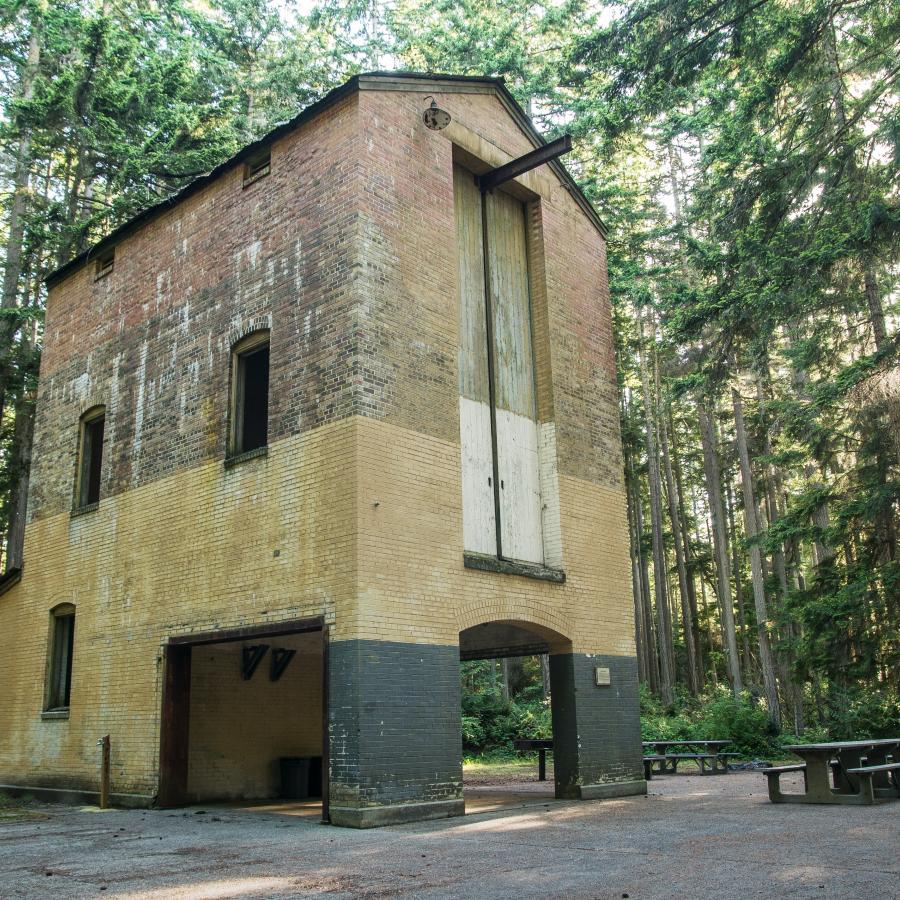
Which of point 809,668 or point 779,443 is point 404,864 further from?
point 779,443

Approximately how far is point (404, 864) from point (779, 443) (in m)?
18.7

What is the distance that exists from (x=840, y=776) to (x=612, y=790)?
2953 millimetres

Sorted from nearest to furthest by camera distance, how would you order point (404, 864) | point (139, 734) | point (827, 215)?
point (404, 864)
point (139, 734)
point (827, 215)

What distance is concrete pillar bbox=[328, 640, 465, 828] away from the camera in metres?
9.59

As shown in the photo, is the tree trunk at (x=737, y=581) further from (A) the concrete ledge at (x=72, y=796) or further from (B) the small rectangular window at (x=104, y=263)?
(A) the concrete ledge at (x=72, y=796)

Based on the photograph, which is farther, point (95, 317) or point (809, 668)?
point (809, 668)

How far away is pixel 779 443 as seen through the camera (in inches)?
912

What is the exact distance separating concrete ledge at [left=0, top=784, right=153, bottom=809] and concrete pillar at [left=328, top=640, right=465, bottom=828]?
12.9ft

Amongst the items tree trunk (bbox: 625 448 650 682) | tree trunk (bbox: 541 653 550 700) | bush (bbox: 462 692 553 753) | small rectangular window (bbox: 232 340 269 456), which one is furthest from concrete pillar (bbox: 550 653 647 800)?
tree trunk (bbox: 625 448 650 682)

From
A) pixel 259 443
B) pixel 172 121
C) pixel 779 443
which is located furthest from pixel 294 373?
pixel 779 443

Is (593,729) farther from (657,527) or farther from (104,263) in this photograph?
(657,527)

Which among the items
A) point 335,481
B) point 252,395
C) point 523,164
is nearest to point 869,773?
point 335,481

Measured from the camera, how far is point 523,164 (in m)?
13.6

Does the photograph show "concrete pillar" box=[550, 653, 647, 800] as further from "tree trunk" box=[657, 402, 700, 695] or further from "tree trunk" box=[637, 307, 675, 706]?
"tree trunk" box=[657, 402, 700, 695]
